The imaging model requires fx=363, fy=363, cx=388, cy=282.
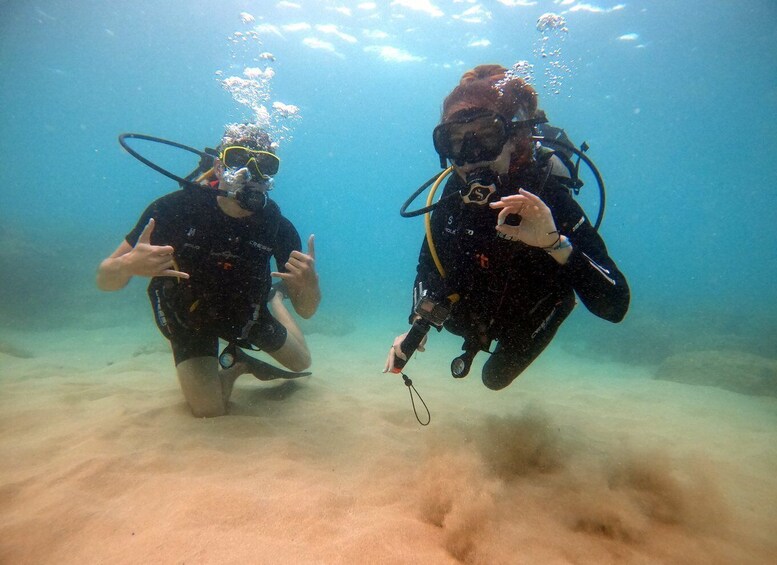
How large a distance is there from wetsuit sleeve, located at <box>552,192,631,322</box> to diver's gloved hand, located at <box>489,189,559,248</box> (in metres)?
0.49

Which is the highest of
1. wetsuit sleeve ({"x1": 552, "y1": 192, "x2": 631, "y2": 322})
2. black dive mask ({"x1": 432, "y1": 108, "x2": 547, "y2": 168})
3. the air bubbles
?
the air bubbles

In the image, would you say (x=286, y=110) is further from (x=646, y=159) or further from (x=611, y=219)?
(x=611, y=219)

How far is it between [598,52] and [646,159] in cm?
3192

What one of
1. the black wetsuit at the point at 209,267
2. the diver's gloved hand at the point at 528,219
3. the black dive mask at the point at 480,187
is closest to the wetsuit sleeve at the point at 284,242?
the black wetsuit at the point at 209,267

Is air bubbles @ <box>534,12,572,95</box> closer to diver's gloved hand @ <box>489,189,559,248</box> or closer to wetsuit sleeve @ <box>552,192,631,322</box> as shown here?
wetsuit sleeve @ <box>552,192,631,322</box>

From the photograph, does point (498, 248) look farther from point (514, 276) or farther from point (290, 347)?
point (290, 347)

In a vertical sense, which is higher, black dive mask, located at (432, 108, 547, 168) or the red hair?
the red hair

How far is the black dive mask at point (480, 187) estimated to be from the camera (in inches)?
118

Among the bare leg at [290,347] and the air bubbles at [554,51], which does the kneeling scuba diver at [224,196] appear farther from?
the air bubbles at [554,51]

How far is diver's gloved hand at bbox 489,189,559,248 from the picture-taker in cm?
255

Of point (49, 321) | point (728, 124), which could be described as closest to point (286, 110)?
point (49, 321)

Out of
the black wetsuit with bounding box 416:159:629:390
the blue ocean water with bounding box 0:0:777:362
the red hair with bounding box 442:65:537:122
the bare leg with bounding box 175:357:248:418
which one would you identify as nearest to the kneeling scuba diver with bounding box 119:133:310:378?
the bare leg with bounding box 175:357:248:418

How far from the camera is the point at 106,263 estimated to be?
384 cm

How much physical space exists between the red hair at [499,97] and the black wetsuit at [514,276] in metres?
0.62
